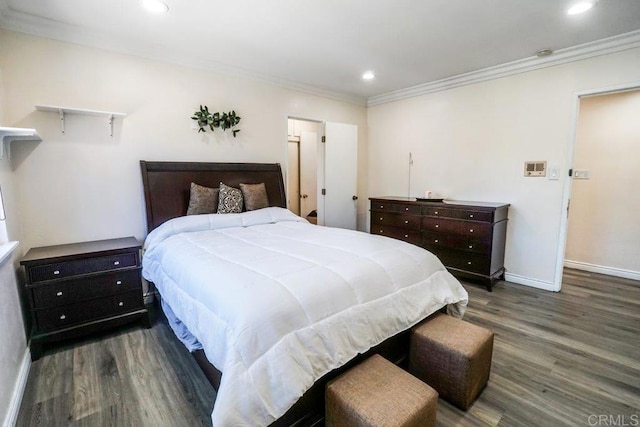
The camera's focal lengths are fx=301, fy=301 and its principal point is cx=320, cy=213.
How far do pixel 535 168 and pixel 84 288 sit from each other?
4494mm

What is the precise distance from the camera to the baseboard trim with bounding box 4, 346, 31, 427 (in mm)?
1564

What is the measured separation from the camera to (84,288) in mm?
2334

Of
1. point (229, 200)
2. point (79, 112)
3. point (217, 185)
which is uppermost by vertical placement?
point (79, 112)

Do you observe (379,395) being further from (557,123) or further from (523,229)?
Answer: (557,123)

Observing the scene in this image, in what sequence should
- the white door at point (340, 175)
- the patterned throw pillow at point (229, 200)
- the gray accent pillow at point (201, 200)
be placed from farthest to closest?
the white door at point (340, 175) < the patterned throw pillow at point (229, 200) < the gray accent pillow at point (201, 200)

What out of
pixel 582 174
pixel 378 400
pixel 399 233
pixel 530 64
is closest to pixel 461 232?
pixel 399 233

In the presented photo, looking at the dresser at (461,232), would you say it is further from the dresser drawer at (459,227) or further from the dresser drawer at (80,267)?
the dresser drawer at (80,267)

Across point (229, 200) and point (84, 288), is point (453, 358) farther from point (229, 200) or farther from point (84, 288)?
point (84, 288)

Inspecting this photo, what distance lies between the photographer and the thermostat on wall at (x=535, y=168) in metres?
3.32

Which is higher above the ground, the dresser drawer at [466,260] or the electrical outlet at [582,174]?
the electrical outlet at [582,174]

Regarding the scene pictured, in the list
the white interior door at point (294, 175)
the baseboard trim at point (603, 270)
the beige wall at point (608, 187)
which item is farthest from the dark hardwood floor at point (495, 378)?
the white interior door at point (294, 175)

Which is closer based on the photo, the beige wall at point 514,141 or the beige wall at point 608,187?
the beige wall at point 514,141

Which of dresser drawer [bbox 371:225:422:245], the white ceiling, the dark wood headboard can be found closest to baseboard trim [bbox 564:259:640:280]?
dresser drawer [bbox 371:225:422:245]

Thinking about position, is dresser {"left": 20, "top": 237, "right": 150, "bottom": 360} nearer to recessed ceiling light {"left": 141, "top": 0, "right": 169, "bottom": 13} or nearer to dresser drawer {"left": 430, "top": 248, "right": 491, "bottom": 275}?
recessed ceiling light {"left": 141, "top": 0, "right": 169, "bottom": 13}
